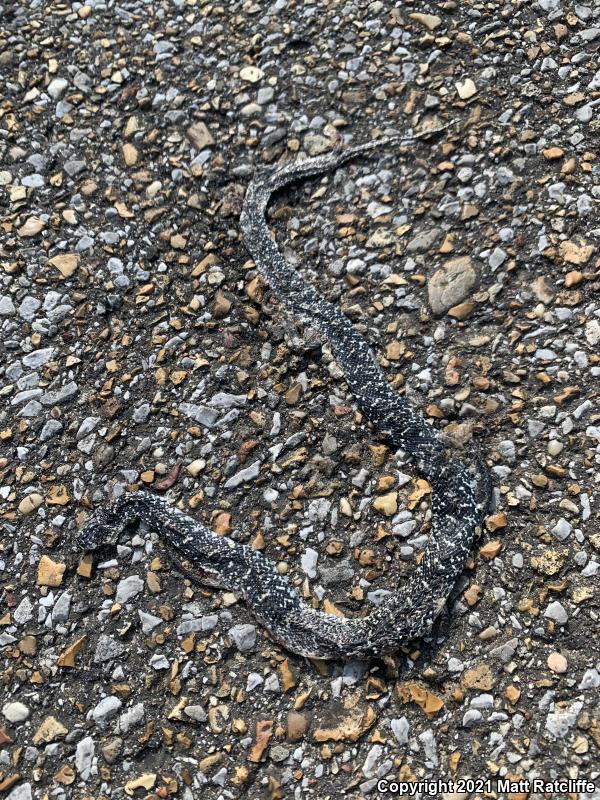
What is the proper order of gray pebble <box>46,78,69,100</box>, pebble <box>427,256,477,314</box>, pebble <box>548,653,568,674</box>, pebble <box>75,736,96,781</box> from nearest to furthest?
pebble <box>548,653,568,674</box> < pebble <box>75,736,96,781</box> < pebble <box>427,256,477,314</box> < gray pebble <box>46,78,69,100</box>

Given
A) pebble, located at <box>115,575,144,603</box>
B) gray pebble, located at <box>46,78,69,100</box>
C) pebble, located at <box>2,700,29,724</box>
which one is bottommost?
pebble, located at <box>2,700,29,724</box>

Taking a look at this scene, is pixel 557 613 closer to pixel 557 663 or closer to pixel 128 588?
pixel 557 663

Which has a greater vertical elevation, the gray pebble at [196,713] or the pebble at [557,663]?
the gray pebble at [196,713]

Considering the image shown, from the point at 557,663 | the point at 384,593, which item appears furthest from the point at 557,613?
the point at 384,593

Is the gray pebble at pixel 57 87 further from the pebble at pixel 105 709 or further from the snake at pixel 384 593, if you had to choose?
the pebble at pixel 105 709

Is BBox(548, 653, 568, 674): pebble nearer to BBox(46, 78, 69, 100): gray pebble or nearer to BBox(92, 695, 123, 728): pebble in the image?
BBox(92, 695, 123, 728): pebble

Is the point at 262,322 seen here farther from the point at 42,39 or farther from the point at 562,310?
the point at 42,39

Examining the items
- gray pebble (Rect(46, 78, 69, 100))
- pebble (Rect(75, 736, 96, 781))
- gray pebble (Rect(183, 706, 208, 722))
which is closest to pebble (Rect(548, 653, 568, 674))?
gray pebble (Rect(183, 706, 208, 722))

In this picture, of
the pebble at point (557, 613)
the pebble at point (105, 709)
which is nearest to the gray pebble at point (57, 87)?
the pebble at point (105, 709)
